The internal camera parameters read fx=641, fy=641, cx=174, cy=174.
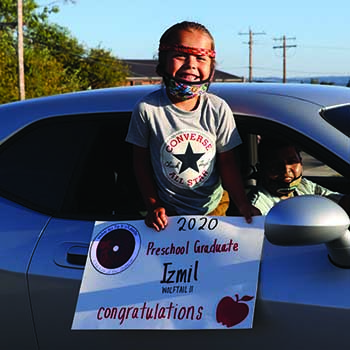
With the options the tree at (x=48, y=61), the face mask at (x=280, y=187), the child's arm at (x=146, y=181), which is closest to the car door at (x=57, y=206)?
the child's arm at (x=146, y=181)

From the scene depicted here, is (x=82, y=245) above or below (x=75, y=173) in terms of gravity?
below

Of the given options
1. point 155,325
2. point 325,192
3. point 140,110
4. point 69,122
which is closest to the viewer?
point 155,325

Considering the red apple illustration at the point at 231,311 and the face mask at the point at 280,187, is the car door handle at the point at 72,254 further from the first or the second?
the face mask at the point at 280,187

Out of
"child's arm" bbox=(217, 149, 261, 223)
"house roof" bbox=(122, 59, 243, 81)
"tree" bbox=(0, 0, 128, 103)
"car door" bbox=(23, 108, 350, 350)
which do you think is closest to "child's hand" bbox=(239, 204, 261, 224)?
"child's arm" bbox=(217, 149, 261, 223)

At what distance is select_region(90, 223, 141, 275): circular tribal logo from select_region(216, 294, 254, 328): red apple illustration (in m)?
0.36

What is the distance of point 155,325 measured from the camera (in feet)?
7.10

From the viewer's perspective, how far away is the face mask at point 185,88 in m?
2.41

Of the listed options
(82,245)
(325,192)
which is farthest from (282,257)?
(325,192)

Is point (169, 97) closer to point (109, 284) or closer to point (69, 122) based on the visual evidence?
point (69, 122)

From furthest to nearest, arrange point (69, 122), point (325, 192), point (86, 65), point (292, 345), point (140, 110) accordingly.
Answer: point (86, 65), point (325, 192), point (69, 122), point (140, 110), point (292, 345)

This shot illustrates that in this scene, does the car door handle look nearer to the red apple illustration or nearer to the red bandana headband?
the red apple illustration

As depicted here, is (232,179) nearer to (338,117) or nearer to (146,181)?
(146,181)

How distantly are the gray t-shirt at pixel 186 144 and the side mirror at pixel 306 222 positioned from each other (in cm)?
55

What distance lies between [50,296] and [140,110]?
77 cm
